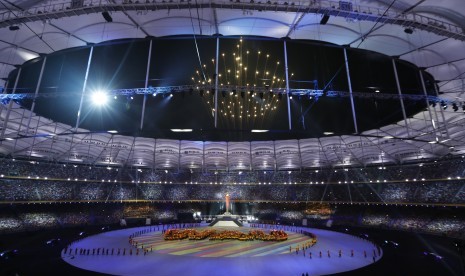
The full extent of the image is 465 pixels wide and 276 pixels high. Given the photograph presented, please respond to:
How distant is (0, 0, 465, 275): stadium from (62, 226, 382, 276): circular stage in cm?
23

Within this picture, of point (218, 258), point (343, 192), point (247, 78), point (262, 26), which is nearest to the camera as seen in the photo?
point (262, 26)

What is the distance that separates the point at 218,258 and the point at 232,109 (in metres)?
22.5

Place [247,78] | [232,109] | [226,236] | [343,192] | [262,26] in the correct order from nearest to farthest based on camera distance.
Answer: [262,26], [247,78], [226,236], [232,109], [343,192]

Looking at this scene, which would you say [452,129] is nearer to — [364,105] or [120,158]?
[364,105]

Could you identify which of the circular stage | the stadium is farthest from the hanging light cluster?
the circular stage

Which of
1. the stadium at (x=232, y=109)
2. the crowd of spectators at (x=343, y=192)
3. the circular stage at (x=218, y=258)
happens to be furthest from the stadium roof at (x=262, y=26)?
the circular stage at (x=218, y=258)

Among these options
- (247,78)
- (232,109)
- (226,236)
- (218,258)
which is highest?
(232,109)

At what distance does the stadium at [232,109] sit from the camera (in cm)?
1870

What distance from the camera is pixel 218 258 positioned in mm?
22953

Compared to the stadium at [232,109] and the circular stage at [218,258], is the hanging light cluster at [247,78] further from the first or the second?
the circular stage at [218,258]

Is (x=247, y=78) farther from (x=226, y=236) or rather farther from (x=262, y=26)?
(x=226, y=236)

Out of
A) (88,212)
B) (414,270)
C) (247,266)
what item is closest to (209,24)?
(247,266)

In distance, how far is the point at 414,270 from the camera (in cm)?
1673

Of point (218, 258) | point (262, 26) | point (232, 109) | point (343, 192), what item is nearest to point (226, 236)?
point (218, 258)
